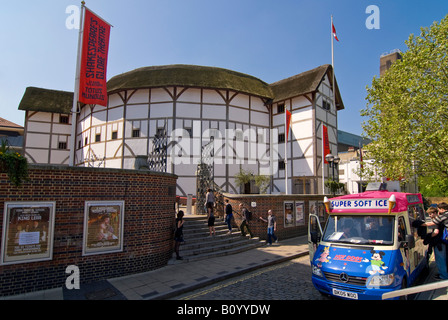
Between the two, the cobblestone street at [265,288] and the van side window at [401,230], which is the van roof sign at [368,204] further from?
the cobblestone street at [265,288]

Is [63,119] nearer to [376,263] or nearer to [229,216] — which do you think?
[229,216]

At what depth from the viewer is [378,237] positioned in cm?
580

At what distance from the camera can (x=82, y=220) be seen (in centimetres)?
722

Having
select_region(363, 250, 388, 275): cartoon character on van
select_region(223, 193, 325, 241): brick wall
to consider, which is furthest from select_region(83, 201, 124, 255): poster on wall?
select_region(223, 193, 325, 241): brick wall

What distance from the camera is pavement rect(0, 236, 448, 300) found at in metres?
6.20

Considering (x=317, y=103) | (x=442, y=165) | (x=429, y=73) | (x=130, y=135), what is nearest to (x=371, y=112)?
(x=429, y=73)

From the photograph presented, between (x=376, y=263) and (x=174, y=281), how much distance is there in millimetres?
4971

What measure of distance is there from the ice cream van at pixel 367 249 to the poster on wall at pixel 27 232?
648cm

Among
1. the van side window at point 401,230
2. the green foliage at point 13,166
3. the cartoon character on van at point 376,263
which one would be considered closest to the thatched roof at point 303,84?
the van side window at point 401,230

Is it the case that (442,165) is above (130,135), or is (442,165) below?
below
